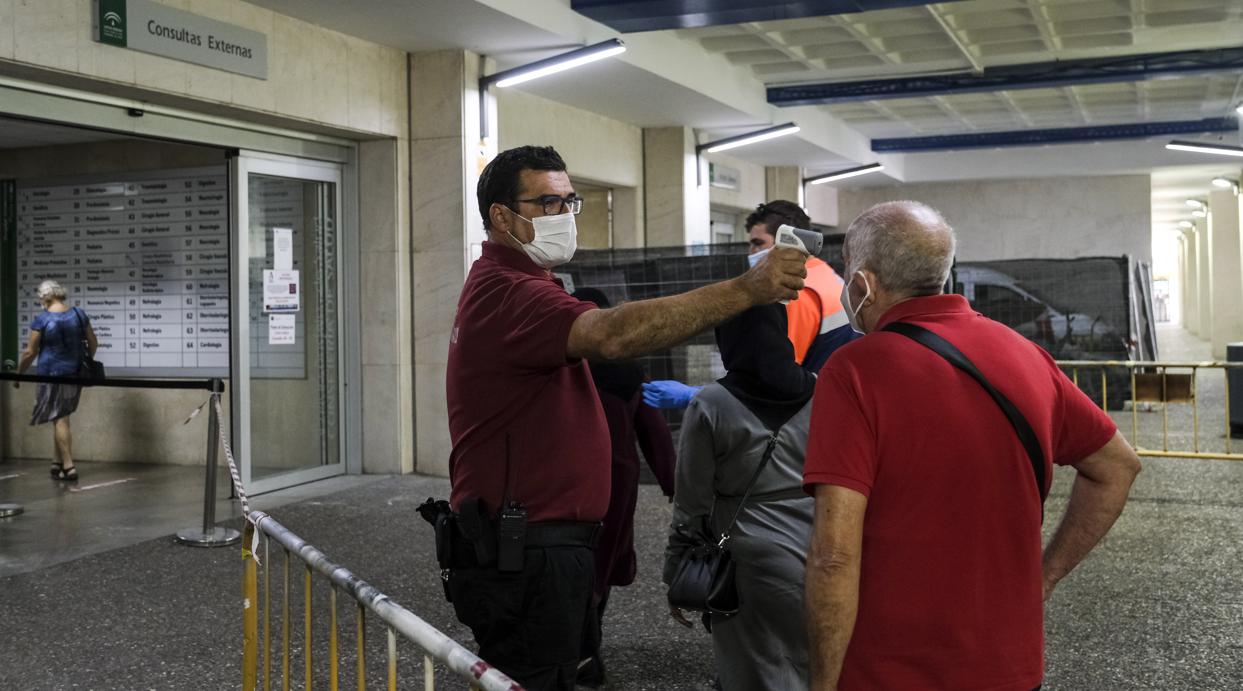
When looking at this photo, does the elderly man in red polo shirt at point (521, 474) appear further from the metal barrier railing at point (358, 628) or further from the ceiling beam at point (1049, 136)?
Result: the ceiling beam at point (1049, 136)

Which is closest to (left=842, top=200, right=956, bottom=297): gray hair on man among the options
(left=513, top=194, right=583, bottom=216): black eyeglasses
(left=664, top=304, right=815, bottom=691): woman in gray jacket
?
(left=664, top=304, right=815, bottom=691): woman in gray jacket

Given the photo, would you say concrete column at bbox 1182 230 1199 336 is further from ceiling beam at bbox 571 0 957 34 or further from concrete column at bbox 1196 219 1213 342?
ceiling beam at bbox 571 0 957 34

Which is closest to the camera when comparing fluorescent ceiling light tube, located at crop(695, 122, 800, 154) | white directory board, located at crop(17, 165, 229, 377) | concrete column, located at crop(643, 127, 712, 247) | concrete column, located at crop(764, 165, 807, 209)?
white directory board, located at crop(17, 165, 229, 377)

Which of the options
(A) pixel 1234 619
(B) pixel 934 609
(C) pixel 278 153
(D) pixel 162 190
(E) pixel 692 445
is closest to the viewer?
(B) pixel 934 609

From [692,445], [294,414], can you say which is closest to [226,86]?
[294,414]

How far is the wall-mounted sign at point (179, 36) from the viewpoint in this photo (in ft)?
23.6

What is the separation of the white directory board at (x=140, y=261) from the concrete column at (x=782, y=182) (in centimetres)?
1130

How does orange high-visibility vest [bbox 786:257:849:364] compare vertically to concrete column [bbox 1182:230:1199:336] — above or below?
below

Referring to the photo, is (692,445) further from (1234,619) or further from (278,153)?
(278,153)

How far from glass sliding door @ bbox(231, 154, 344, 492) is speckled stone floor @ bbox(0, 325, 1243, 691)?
1.33 meters

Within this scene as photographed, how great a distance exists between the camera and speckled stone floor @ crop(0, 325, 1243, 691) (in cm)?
485

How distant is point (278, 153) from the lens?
31.0 feet

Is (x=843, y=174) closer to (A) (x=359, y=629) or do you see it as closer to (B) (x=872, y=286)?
(B) (x=872, y=286)

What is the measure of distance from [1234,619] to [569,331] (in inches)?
168
